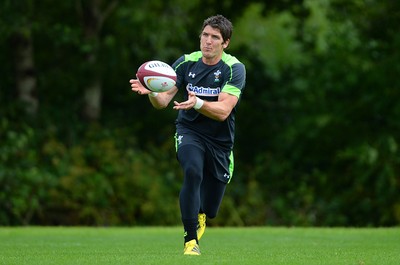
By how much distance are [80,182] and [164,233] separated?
7.27 m

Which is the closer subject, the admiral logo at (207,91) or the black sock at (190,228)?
the black sock at (190,228)

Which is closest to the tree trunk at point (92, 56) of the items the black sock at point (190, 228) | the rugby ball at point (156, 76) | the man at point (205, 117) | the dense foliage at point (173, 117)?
the dense foliage at point (173, 117)

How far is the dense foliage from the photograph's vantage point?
74.7 feet

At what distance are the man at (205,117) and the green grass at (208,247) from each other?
63 cm

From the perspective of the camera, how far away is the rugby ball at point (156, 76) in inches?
366

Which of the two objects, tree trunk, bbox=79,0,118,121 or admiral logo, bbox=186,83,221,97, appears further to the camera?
tree trunk, bbox=79,0,118,121

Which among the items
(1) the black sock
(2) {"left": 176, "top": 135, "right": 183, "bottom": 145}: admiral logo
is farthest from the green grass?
(2) {"left": 176, "top": 135, "right": 183, "bottom": 145}: admiral logo

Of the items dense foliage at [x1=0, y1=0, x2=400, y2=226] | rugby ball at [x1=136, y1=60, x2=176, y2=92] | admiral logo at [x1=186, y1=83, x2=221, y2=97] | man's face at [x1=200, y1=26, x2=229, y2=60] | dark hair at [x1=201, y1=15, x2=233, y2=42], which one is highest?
dark hair at [x1=201, y1=15, x2=233, y2=42]

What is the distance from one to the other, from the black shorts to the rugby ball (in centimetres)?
59

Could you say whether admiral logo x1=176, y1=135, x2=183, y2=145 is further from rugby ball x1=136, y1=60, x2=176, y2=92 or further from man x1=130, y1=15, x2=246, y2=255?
rugby ball x1=136, y1=60, x2=176, y2=92

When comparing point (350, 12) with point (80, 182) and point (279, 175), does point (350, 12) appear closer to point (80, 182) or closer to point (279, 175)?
point (279, 175)

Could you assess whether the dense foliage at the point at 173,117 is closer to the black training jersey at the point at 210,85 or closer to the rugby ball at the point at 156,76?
the black training jersey at the point at 210,85

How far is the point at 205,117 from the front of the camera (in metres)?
9.79

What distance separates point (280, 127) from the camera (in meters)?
27.9
